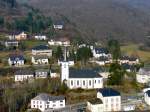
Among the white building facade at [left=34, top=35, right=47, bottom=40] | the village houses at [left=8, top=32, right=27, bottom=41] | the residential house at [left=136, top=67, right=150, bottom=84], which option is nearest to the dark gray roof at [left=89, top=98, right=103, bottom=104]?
the residential house at [left=136, top=67, right=150, bottom=84]

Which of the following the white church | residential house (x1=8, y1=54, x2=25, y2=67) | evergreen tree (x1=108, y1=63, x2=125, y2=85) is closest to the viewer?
the white church

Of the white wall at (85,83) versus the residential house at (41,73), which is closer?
the white wall at (85,83)

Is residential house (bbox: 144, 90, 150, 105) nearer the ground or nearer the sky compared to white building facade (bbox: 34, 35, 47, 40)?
nearer the ground

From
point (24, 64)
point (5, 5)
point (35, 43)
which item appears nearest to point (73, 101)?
point (24, 64)

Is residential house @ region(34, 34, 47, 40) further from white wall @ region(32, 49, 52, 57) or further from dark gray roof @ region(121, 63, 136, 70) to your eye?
dark gray roof @ region(121, 63, 136, 70)

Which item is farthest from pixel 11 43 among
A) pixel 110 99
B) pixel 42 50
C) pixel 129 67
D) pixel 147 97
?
pixel 147 97

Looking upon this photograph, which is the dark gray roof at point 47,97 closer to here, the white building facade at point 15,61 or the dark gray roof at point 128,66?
the white building facade at point 15,61

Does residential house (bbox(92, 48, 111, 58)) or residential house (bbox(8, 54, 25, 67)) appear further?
residential house (bbox(92, 48, 111, 58))

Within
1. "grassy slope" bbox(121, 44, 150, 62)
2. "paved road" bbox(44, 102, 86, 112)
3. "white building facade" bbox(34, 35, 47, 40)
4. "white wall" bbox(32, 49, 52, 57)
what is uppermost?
"white building facade" bbox(34, 35, 47, 40)

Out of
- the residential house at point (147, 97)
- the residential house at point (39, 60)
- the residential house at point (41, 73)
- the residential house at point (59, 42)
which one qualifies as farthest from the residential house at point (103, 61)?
the residential house at point (147, 97)
